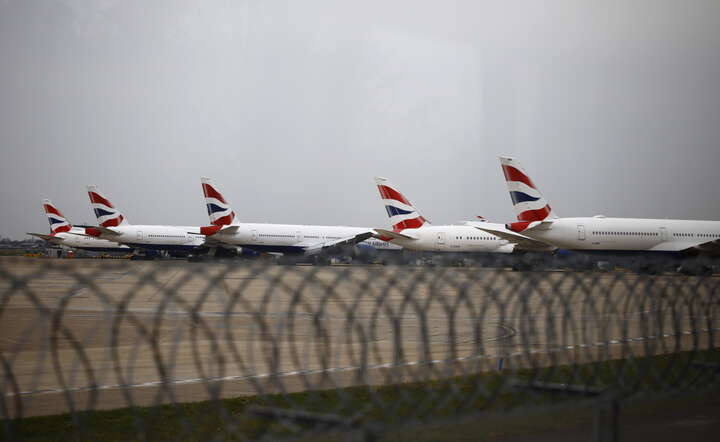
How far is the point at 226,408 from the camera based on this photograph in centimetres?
789

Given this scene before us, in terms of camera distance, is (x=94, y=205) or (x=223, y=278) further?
(x=94, y=205)

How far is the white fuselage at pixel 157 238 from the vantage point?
60625mm

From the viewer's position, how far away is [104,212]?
64.0 m

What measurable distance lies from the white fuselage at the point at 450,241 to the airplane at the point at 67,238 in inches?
1463

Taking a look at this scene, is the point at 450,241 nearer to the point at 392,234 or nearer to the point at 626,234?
the point at 392,234

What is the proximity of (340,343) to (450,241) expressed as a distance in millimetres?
42809

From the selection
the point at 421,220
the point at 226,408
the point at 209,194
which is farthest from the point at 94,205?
the point at 226,408

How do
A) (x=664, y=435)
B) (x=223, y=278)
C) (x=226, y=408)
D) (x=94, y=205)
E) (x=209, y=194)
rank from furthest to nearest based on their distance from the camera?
(x=94, y=205)
(x=209, y=194)
(x=226, y=408)
(x=664, y=435)
(x=223, y=278)

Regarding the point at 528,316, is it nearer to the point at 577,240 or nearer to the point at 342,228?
the point at 577,240

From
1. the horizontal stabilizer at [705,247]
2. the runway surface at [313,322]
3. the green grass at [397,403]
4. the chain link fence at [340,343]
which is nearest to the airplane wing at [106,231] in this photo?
the horizontal stabilizer at [705,247]

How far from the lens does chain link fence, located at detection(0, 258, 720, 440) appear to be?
205 inches

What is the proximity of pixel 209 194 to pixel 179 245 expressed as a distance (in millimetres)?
6615

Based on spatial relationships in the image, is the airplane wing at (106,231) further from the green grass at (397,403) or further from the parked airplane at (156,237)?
the green grass at (397,403)

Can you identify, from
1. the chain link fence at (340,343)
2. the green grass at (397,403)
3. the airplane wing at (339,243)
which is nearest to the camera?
the chain link fence at (340,343)
